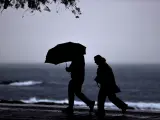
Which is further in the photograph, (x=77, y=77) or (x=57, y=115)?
(x=77, y=77)

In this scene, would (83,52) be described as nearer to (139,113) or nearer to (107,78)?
(107,78)

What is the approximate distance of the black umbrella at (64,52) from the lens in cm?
1116

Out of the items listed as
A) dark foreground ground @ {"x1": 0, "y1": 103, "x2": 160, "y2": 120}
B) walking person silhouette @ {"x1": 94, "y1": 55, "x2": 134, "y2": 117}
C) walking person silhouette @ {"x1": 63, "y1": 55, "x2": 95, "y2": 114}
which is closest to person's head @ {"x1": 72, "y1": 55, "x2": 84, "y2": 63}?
walking person silhouette @ {"x1": 63, "y1": 55, "x2": 95, "y2": 114}

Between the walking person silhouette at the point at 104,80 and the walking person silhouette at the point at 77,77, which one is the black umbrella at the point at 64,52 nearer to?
the walking person silhouette at the point at 77,77

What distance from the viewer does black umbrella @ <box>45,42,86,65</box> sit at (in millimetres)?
11164

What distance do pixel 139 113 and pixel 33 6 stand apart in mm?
4934

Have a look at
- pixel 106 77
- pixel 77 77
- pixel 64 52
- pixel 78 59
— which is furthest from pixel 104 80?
pixel 64 52

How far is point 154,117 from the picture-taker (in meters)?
10.5

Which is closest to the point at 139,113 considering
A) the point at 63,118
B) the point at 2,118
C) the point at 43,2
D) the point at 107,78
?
the point at 107,78

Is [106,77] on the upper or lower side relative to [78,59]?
lower

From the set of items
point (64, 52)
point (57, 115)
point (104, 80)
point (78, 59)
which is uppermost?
point (64, 52)

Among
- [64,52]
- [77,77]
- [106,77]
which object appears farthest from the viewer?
[64,52]

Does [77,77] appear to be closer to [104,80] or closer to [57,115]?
[104,80]

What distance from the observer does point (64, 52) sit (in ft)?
37.0
